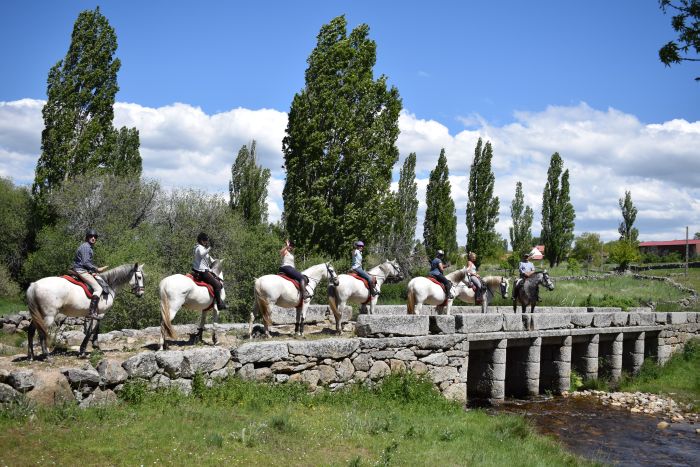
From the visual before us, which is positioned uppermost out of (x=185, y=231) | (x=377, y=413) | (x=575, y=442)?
(x=185, y=231)

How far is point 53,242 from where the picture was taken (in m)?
28.2

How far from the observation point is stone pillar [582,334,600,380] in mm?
22609

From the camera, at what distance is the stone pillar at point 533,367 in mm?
19656

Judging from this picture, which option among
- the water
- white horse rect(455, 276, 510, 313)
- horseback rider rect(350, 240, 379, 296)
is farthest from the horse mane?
white horse rect(455, 276, 510, 313)

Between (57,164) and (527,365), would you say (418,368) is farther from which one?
(57,164)

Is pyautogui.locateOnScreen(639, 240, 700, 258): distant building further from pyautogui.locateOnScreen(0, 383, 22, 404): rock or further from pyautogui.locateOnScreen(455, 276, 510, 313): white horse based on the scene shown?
pyautogui.locateOnScreen(0, 383, 22, 404): rock

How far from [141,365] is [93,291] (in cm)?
212

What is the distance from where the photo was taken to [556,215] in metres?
57.8

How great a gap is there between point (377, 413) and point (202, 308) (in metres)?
4.42

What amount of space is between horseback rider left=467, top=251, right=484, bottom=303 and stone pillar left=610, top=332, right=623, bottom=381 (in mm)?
6001

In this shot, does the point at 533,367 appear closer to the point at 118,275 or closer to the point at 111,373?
the point at 118,275

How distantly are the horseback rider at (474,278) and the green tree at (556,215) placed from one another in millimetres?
38484

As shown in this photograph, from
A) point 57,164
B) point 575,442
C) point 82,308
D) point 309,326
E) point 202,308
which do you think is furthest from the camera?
point 57,164

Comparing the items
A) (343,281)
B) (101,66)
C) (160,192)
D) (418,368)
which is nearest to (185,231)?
(160,192)
